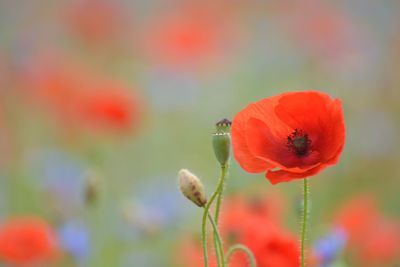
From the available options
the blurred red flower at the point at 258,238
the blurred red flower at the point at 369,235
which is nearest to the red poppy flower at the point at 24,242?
the blurred red flower at the point at 258,238

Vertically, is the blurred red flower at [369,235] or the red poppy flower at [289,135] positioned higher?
the blurred red flower at [369,235]

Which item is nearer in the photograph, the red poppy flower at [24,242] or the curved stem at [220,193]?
the curved stem at [220,193]

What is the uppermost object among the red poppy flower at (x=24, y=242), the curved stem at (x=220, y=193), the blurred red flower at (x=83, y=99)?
the blurred red flower at (x=83, y=99)

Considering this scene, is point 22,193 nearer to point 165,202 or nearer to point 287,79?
point 165,202

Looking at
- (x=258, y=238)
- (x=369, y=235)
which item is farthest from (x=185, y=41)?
(x=258, y=238)

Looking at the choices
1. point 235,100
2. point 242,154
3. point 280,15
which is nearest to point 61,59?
point 235,100

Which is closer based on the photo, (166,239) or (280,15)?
(166,239)

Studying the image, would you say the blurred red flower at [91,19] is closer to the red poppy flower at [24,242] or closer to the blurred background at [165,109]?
the blurred background at [165,109]
